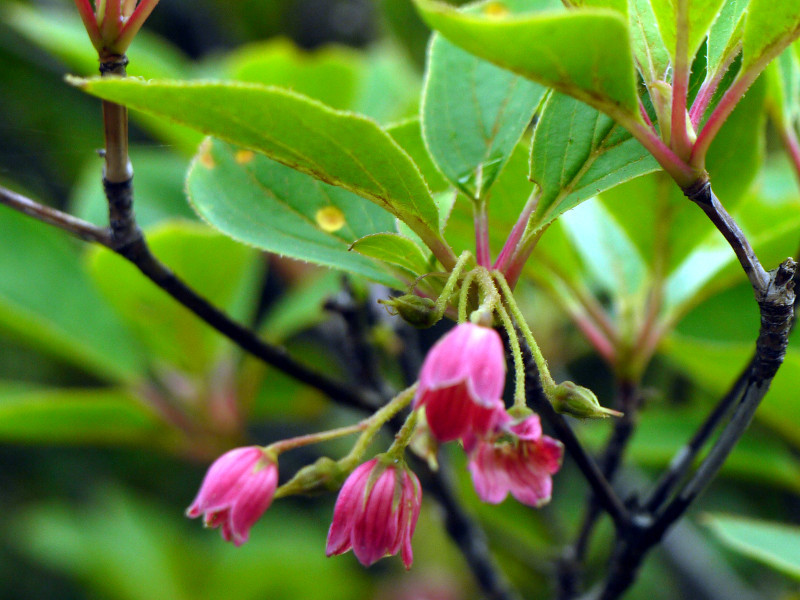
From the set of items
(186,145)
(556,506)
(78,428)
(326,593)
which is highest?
(186,145)

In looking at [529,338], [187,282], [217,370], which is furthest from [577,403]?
[217,370]

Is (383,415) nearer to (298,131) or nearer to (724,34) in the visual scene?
(298,131)

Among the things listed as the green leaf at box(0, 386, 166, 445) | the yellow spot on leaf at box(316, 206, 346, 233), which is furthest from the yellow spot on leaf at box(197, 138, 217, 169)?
the green leaf at box(0, 386, 166, 445)

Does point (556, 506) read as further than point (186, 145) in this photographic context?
Yes

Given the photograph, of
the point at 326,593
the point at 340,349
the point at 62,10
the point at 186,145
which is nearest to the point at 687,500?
the point at 340,349

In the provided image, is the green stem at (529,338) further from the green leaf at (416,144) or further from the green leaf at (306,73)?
the green leaf at (306,73)

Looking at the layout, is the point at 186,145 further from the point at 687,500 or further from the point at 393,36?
the point at 687,500

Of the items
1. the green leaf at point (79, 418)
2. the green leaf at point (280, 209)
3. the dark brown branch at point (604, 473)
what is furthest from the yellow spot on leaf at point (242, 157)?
the green leaf at point (79, 418)
